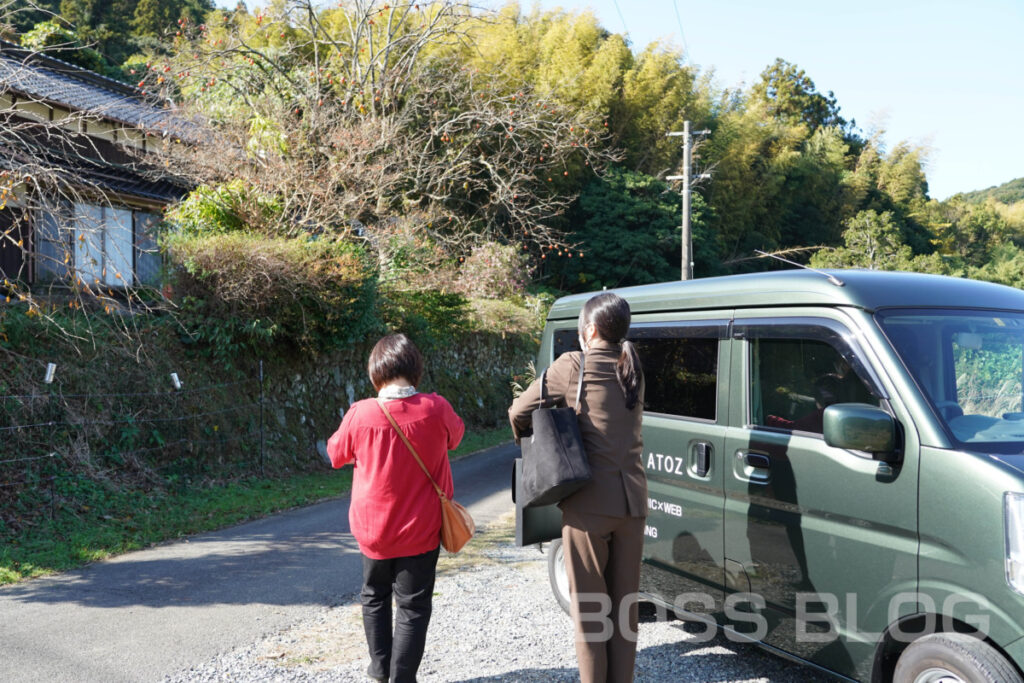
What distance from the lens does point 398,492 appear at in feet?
12.0

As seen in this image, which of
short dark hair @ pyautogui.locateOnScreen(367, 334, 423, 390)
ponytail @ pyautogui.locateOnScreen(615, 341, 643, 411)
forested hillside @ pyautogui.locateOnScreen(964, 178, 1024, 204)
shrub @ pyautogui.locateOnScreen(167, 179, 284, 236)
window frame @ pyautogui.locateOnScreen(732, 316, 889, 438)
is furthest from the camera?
forested hillside @ pyautogui.locateOnScreen(964, 178, 1024, 204)

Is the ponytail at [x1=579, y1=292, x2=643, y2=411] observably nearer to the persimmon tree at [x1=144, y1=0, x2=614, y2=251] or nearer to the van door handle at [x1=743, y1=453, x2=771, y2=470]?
the van door handle at [x1=743, y1=453, x2=771, y2=470]

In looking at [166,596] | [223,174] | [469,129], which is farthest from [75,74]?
[166,596]

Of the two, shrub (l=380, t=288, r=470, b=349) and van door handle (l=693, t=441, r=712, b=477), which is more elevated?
shrub (l=380, t=288, r=470, b=349)

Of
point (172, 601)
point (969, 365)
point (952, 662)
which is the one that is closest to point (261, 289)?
point (172, 601)

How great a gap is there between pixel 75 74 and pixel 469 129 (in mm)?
10064

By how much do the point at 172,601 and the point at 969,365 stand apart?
532cm

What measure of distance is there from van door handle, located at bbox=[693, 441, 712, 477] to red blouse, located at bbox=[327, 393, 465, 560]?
133 centimetres

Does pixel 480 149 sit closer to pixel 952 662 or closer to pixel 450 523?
pixel 450 523

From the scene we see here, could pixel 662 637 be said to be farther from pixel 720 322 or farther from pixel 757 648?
pixel 720 322

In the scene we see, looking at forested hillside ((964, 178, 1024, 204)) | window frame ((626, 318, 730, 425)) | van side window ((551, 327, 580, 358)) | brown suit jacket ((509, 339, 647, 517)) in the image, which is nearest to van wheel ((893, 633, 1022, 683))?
brown suit jacket ((509, 339, 647, 517))

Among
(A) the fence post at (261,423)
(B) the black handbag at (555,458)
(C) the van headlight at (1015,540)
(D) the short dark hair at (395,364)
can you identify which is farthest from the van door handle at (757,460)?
(A) the fence post at (261,423)

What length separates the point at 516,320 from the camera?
2181 cm

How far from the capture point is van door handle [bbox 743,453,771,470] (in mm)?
3701
